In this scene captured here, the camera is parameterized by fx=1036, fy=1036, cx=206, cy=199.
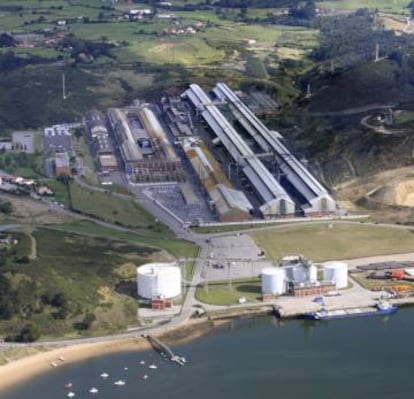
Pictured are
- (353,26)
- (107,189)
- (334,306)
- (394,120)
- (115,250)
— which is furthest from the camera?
(353,26)

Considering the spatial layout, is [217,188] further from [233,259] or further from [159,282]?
[159,282]

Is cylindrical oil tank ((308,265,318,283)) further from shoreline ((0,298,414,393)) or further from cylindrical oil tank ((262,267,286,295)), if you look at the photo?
shoreline ((0,298,414,393))

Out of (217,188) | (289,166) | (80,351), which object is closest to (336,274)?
(80,351)

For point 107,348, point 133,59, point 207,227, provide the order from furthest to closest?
point 133,59 < point 207,227 < point 107,348

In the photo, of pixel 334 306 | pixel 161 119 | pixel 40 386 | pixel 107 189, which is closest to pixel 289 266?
pixel 334 306

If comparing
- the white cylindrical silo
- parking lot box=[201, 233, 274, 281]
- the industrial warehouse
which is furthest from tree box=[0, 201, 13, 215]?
the white cylindrical silo

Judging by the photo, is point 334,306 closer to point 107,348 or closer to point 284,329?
point 284,329
